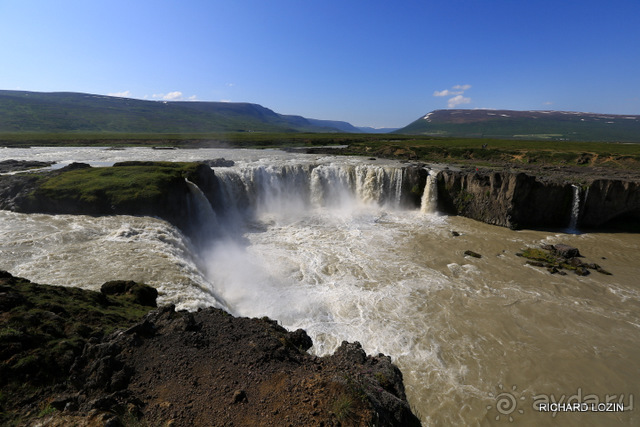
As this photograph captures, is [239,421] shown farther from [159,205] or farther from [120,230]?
[159,205]

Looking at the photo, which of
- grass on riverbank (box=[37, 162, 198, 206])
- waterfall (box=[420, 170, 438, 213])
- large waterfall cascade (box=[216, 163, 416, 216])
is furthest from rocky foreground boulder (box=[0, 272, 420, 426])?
waterfall (box=[420, 170, 438, 213])

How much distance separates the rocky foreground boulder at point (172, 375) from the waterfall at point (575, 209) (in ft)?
113

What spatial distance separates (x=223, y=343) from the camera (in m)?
8.34

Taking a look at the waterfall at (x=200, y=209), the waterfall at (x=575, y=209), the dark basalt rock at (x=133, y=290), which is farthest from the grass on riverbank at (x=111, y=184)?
the waterfall at (x=575, y=209)

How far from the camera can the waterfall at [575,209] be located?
31250mm

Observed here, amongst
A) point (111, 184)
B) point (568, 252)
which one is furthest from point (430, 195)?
point (111, 184)

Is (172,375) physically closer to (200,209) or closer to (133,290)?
(133,290)

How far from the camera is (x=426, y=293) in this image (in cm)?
1898

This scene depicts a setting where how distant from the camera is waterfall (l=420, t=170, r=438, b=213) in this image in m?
36.8

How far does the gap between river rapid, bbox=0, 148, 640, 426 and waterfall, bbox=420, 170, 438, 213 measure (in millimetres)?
6290

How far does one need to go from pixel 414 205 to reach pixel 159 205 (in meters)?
29.2

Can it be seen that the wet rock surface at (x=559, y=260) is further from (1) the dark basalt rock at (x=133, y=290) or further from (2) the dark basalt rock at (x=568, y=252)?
(1) the dark basalt rock at (x=133, y=290)

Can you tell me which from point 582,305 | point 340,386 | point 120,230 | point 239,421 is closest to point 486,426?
point 340,386

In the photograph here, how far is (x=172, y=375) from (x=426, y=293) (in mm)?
15942
